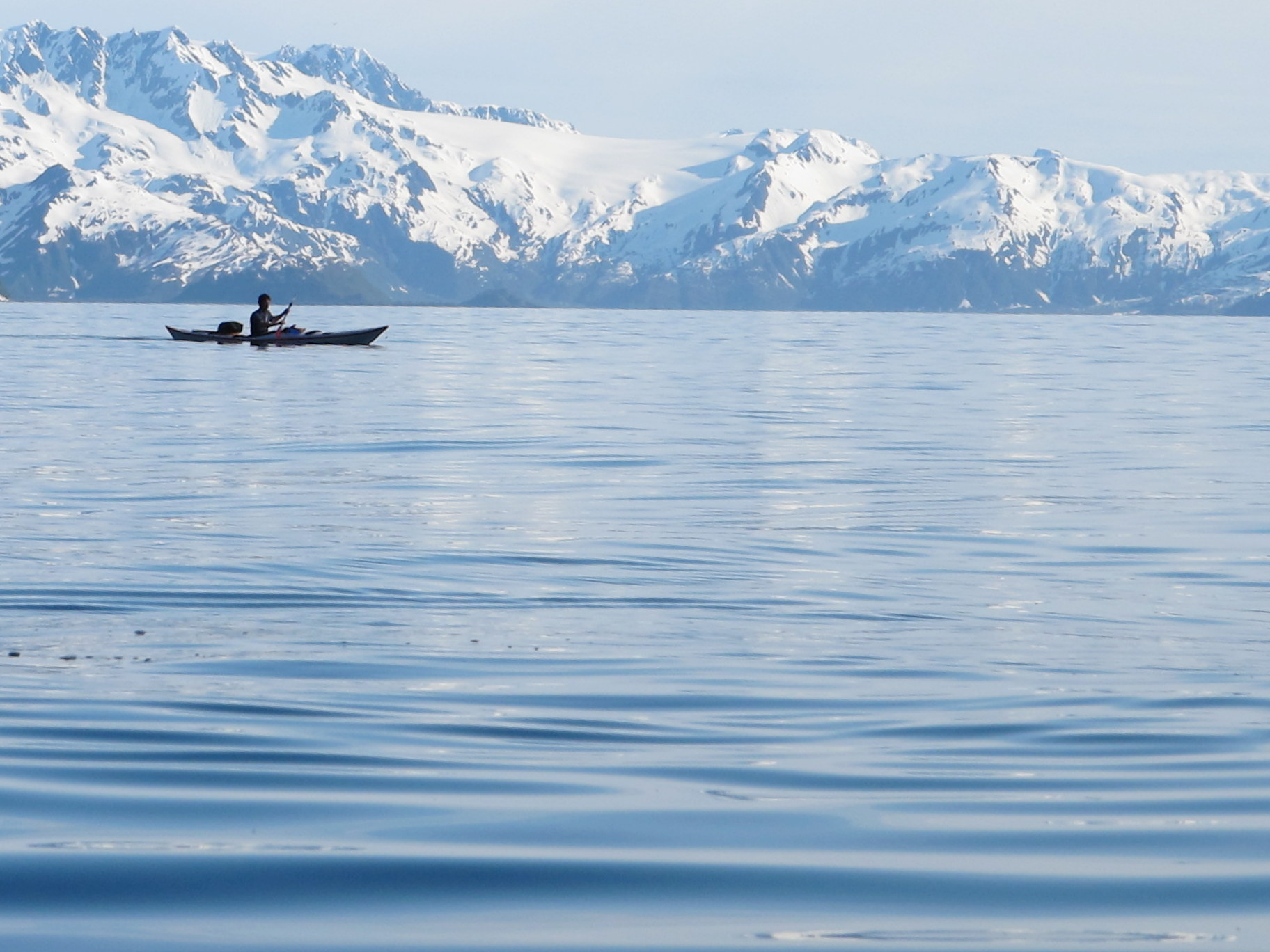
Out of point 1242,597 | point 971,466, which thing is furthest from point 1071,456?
point 1242,597

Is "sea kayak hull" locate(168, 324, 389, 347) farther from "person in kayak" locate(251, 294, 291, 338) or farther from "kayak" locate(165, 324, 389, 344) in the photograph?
"person in kayak" locate(251, 294, 291, 338)

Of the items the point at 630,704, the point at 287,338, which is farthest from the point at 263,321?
the point at 630,704

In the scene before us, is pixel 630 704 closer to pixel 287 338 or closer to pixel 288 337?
pixel 287 338

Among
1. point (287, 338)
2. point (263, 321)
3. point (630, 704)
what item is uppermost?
point (263, 321)

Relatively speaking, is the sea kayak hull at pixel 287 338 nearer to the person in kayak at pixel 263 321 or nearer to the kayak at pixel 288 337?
the kayak at pixel 288 337

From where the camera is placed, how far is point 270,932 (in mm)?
6410

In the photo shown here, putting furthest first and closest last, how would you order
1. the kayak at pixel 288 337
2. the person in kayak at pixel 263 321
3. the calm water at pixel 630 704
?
the person in kayak at pixel 263 321 → the kayak at pixel 288 337 → the calm water at pixel 630 704

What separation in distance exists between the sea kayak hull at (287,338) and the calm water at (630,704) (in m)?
40.9

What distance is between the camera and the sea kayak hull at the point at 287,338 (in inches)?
2744

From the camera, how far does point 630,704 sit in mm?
10883

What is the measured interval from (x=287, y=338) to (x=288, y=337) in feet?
0.84

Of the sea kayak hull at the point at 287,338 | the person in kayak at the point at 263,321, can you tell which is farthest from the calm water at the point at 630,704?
the person in kayak at the point at 263,321

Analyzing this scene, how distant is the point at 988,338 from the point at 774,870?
146317 mm

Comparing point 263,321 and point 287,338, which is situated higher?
point 263,321
